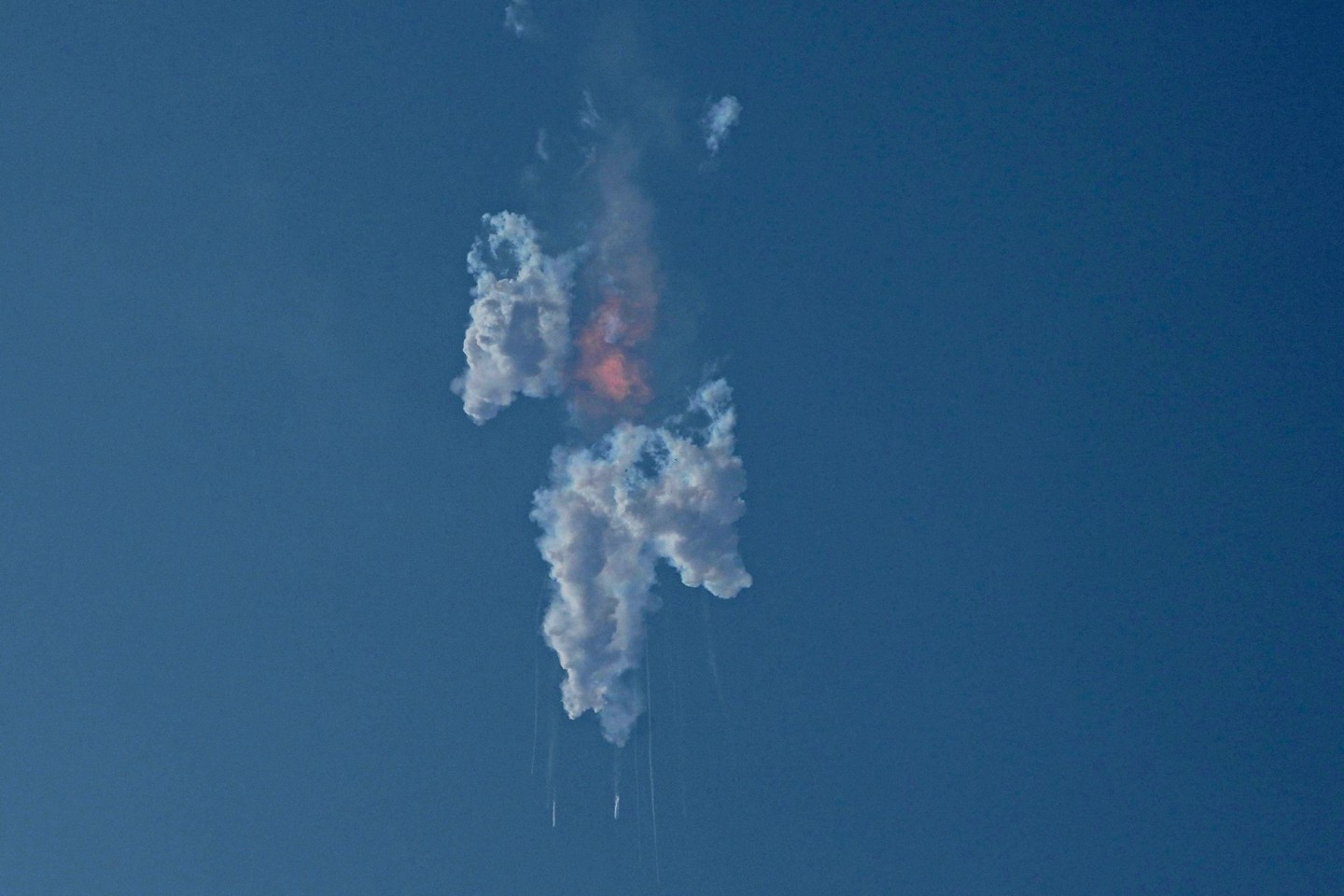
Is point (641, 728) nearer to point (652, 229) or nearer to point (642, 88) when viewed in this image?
point (652, 229)

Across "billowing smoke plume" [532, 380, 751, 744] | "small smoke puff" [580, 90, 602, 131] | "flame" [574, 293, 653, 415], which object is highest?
"small smoke puff" [580, 90, 602, 131]

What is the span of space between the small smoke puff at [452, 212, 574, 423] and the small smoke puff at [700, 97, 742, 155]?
6758 mm

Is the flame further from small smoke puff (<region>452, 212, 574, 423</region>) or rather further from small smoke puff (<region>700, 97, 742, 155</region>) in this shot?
small smoke puff (<region>700, 97, 742, 155</region>)

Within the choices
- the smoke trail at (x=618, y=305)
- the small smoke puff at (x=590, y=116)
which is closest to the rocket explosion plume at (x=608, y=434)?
the smoke trail at (x=618, y=305)

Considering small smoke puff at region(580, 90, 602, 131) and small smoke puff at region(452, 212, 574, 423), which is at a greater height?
small smoke puff at region(580, 90, 602, 131)

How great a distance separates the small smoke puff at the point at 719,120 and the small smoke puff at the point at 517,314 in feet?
22.2

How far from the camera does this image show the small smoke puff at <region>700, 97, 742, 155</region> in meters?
59.5

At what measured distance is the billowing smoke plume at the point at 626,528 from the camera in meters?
58.4

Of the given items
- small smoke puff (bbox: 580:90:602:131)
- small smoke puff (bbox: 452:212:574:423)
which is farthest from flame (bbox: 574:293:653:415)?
small smoke puff (bbox: 580:90:602:131)

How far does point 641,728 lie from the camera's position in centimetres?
6150

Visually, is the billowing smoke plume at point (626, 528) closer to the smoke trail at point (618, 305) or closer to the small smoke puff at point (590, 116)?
the smoke trail at point (618, 305)

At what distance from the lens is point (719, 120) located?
59844mm

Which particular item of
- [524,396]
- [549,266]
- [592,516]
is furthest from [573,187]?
[592,516]

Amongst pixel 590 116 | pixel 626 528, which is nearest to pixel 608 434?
pixel 626 528
